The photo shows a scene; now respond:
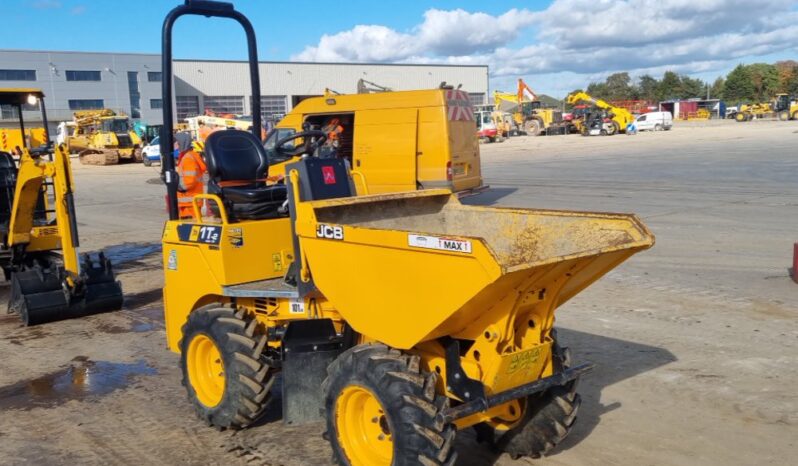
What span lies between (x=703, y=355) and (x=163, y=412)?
4.13 m

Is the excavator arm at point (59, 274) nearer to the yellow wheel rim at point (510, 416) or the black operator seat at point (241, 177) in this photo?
the black operator seat at point (241, 177)

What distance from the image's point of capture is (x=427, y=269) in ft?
10.5

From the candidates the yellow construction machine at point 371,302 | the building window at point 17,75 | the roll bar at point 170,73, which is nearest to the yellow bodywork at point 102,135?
the building window at point 17,75

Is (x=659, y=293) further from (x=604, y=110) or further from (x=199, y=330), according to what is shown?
(x=604, y=110)

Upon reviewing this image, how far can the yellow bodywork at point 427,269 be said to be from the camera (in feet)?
10.5

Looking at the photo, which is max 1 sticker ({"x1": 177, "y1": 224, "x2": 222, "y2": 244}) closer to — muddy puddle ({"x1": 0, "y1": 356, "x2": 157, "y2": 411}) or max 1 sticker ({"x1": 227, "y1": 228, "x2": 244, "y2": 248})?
max 1 sticker ({"x1": 227, "y1": 228, "x2": 244, "y2": 248})

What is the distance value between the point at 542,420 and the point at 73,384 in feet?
12.6

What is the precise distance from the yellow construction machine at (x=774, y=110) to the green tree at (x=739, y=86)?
2252cm

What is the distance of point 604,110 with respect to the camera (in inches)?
1845

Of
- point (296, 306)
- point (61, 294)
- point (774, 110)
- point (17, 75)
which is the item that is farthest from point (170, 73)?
point (774, 110)

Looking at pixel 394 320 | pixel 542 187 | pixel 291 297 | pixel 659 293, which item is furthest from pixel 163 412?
pixel 542 187

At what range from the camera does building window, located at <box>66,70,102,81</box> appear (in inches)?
2477

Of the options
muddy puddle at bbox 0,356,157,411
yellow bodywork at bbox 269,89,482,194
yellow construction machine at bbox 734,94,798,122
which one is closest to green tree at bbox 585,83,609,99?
yellow construction machine at bbox 734,94,798,122

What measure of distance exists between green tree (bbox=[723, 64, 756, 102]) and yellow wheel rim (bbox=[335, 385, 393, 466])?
9212 cm
